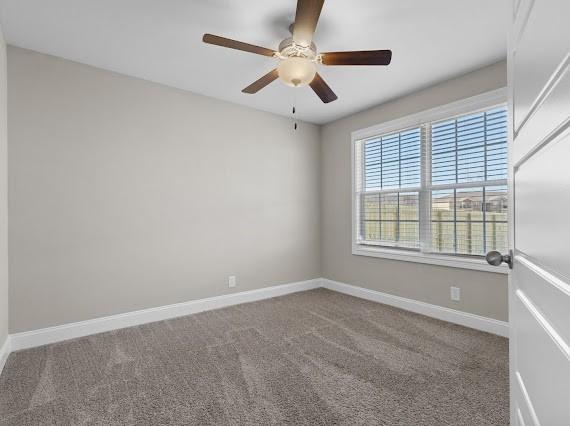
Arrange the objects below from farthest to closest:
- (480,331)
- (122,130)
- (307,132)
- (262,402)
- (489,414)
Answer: (307,132) → (122,130) → (480,331) → (262,402) → (489,414)

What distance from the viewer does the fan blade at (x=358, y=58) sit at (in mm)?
1998

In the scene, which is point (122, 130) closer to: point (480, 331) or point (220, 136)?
point (220, 136)

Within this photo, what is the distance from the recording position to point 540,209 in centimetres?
71

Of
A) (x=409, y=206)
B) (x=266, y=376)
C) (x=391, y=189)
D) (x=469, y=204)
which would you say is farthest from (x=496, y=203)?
(x=266, y=376)

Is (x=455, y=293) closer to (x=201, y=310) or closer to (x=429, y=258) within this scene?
(x=429, y=258)

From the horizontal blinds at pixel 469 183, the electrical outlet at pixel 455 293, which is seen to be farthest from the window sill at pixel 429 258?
the electrical outlet at pixel 455 293

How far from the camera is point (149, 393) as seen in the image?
1920mm

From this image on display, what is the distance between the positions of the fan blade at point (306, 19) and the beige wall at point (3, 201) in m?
2.30

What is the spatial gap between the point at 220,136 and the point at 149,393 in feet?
8.95

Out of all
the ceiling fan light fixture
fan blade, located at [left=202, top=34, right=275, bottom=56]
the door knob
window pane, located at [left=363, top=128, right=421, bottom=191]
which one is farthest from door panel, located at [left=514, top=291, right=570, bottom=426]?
window pane, located at [left=363, top=128, right=421, bottom=191]

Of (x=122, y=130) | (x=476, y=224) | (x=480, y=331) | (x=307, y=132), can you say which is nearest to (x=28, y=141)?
(x=122, y=130)

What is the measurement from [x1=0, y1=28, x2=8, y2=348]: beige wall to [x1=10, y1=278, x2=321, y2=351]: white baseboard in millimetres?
212

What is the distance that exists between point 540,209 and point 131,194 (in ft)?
10.5

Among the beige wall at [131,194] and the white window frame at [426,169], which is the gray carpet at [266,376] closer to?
the beige wall at [131,194]
